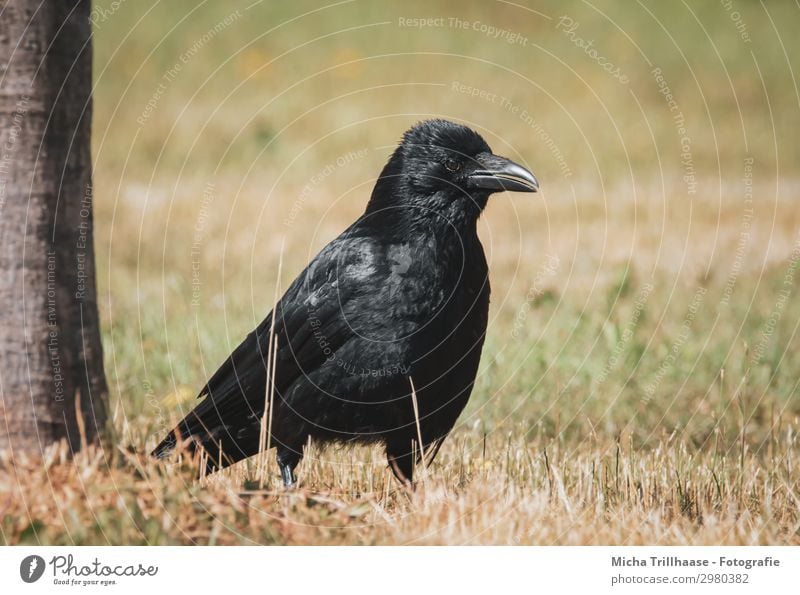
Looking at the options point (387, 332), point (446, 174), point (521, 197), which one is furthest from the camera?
point (521, 197)

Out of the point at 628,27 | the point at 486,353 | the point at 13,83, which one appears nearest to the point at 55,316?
the point at 13,83

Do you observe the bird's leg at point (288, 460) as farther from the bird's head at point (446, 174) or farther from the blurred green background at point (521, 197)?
the bird's head at point (446, 174)

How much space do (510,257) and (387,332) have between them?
14.7 ft

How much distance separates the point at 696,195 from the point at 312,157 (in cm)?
392

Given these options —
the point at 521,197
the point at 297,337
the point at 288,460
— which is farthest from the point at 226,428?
the point at 521,197

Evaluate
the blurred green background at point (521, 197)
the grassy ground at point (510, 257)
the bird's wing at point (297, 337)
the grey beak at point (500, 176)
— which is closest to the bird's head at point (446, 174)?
the grey beak at point (500, 176)

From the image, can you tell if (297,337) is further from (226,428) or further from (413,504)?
(413,504)

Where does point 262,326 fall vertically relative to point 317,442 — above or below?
above

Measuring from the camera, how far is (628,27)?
12117mm

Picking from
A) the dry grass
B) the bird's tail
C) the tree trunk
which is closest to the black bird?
the bird's tail

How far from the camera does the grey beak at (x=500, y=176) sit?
4.73 meters

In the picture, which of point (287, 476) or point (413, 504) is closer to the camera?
point (413, 504)

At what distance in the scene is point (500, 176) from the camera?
477cm
